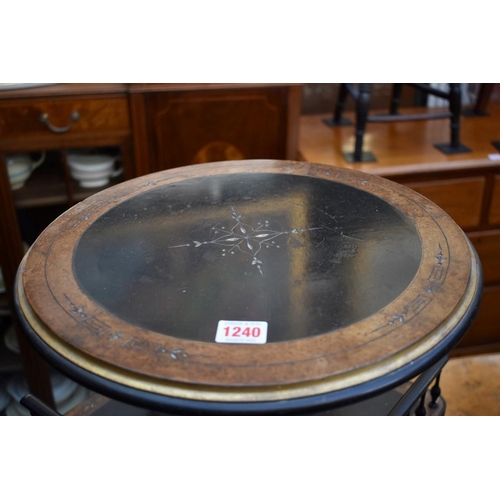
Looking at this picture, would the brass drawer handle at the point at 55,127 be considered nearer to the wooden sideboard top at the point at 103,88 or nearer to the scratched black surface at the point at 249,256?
the wooden sideboard top at the point at 103,88

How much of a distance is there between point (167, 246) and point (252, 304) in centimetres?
31

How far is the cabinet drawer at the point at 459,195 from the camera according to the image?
95.4 inches

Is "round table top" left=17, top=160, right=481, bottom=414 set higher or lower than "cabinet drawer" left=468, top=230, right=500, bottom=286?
higher

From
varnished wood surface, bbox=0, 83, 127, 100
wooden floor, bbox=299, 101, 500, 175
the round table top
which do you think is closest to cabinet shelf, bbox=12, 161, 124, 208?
varnished wood surface, bbox=0, 83, 127, 100

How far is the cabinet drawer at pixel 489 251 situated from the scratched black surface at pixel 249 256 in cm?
Answer: 124

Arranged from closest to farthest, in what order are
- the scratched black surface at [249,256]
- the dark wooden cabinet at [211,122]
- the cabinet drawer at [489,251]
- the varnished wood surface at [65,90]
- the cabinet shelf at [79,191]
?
the scratched black surface at [249,256] → the varnished wood surface at [65,90] → the dark wooden cabinet at [211,122] → the cabinet shelf at [79,191] → the cabinet drawer at [489,251]

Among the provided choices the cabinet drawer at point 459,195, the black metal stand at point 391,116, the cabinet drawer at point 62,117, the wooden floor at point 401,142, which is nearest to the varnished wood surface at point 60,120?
the cabinet drawer at point 62,117

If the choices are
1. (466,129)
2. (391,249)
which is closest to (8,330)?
(391,249)

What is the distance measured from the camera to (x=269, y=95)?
2131mm

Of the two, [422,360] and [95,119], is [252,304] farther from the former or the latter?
[95,119]

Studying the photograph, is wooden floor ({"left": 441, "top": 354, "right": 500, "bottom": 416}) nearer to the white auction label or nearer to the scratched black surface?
the scratched black surface

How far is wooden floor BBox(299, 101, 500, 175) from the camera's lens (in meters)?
2.41

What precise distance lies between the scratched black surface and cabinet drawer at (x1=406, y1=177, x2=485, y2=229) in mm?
946

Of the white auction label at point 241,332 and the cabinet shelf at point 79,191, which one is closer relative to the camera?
the white auction label at point 241,332
